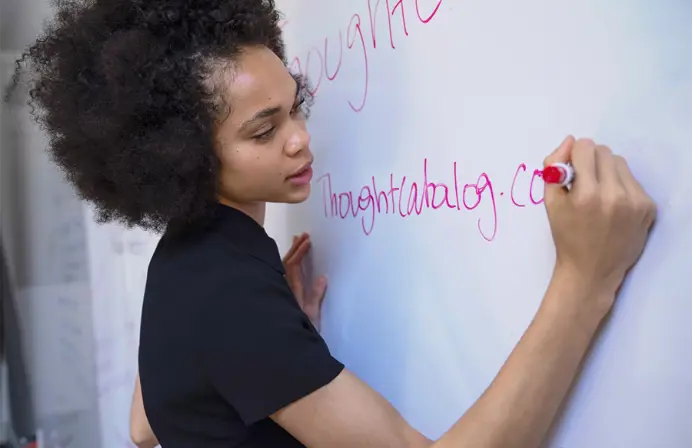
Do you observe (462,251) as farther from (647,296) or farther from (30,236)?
(30,236)

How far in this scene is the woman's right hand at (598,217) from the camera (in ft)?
1.41

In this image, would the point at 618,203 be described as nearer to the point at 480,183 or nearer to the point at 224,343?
the point at 480,183

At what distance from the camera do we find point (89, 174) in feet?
2.04

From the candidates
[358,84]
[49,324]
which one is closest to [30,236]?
[49,324]

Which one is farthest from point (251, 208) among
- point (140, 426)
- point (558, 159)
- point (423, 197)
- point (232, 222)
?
point (140, 426)

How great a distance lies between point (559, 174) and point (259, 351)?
0.24 meters

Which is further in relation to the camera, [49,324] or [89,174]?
[49,324]

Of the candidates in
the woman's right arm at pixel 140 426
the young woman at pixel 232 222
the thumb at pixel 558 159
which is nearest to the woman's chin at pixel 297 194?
the young woman at pixel 232 222

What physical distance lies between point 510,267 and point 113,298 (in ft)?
3.22

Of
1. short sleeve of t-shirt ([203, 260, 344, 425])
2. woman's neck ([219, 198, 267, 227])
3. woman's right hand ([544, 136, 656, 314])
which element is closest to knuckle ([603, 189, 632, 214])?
woman's right hand ([544, 136, 656, 314])

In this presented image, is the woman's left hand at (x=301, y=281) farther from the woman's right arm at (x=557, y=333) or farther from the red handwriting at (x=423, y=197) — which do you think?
the woman's right arm at (x=557, y=333)

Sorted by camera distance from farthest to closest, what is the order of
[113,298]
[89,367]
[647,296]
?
1. [89,367]
2. [113,298]
3. [647,296]

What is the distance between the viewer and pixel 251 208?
0.64 m

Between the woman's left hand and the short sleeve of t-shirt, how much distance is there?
28cm
